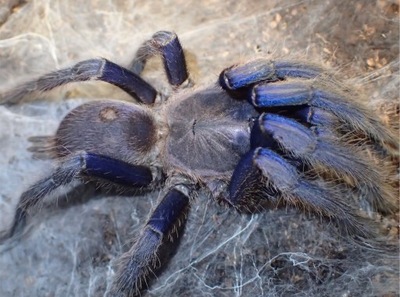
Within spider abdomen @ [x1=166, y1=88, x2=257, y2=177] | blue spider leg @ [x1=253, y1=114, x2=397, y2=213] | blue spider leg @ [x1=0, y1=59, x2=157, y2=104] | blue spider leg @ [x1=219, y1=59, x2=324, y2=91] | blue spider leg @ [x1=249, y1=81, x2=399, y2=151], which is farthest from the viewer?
blue spider leg @ [x1=0, y1=59, x2=157, y2=104]

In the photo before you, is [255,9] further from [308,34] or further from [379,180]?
[379,180]

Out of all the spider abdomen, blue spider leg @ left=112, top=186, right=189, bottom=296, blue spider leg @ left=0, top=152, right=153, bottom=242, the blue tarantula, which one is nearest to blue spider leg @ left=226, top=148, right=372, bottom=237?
the blue tarantula

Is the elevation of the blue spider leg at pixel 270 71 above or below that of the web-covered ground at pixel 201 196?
above

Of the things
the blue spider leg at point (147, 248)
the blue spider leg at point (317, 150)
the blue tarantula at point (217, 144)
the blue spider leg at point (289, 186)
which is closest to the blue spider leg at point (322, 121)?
the blue tarantula at point (217, 144)

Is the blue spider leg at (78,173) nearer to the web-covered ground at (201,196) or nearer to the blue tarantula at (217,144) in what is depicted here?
the blue tarantula at (217,144)

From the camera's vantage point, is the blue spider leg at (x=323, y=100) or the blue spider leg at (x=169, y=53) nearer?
the blue spider leg at (x=323, y=100)

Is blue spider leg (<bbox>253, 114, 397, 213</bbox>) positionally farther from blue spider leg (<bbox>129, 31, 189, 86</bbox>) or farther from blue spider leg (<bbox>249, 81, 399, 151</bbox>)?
blue spider leg (<bbox>129, 31, 189, 86</bbox>)

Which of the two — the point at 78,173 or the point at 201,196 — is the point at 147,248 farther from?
the point at 201,196

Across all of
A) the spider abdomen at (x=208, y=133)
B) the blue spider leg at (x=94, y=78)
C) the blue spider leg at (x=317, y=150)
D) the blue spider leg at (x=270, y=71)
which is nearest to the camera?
the blue spider leg at (x=317, y=150)
